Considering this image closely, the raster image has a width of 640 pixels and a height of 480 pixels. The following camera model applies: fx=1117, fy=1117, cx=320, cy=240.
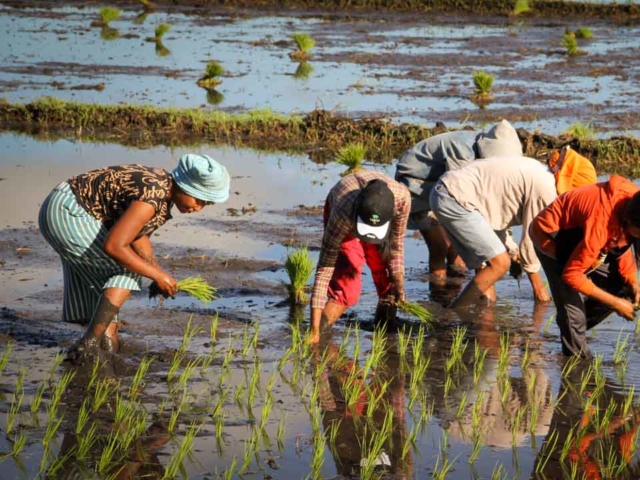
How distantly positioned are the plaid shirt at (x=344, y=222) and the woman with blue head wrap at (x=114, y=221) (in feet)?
2.01

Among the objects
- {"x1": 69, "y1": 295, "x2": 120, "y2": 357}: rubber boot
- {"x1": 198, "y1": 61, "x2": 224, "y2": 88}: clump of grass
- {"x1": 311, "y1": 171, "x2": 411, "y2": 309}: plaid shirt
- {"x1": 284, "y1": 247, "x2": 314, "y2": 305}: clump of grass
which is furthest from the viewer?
{"x1": 198, "y1": 61, "x2": 224, "y2": 88}: clump of grass

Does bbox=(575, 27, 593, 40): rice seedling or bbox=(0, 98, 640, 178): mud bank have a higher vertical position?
bbox=(0, 98, 640, 178): mud bank

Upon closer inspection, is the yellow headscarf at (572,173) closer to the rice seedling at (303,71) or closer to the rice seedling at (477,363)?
the rice seedling at (477,363)

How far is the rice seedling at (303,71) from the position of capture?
17356 millimetres

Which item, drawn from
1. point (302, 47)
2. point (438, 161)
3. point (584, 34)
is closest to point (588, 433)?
point (438, 161)

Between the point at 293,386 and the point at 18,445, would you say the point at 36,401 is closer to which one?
the point at 18,445

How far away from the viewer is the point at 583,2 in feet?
87.1

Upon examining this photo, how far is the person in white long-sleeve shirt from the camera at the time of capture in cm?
630

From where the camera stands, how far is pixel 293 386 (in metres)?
5.53

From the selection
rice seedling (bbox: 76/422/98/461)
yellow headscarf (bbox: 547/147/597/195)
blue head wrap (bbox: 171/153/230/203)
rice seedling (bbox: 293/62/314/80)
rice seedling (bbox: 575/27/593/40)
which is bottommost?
rice seedling (bbox: 575/27/593/40)

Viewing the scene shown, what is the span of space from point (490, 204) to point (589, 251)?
1.44m

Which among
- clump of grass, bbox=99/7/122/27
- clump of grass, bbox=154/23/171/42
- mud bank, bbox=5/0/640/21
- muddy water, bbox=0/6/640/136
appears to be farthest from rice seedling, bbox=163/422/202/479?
mud bank, bbox=5/0/640/21

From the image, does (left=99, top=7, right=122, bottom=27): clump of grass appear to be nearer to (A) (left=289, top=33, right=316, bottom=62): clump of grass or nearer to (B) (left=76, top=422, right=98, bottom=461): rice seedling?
(A) (left=289, top=33, right=316, bottom=62): clump of grass

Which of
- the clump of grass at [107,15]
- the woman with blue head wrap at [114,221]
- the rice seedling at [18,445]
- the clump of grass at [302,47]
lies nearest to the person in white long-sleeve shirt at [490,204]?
the woman with blue head wrap at [114,221]
